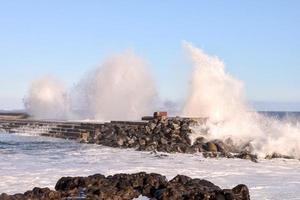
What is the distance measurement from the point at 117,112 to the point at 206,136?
552 inches

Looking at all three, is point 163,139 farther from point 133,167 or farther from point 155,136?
point 133,167

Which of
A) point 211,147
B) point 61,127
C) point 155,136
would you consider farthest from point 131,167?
point 61,127

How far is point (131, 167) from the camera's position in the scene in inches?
511

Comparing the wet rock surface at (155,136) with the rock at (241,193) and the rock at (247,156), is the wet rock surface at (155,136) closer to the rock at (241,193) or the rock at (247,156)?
the rock at (247,156)

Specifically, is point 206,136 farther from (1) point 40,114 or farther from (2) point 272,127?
(1) point 40,114

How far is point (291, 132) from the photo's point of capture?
61.4ft

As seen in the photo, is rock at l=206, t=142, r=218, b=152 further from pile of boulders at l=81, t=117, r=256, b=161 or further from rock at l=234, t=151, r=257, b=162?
rock at l=234, t=151, r=257, b=162

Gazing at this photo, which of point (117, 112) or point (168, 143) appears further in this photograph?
point (117, 112)

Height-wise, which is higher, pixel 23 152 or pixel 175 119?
pixel 175 119

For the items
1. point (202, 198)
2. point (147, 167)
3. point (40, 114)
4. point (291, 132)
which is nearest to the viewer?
point (202, 198)

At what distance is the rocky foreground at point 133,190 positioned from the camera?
25.3 ft

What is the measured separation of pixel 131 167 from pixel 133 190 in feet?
15.0

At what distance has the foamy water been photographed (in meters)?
10.1

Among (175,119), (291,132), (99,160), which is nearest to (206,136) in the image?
(175,119)
